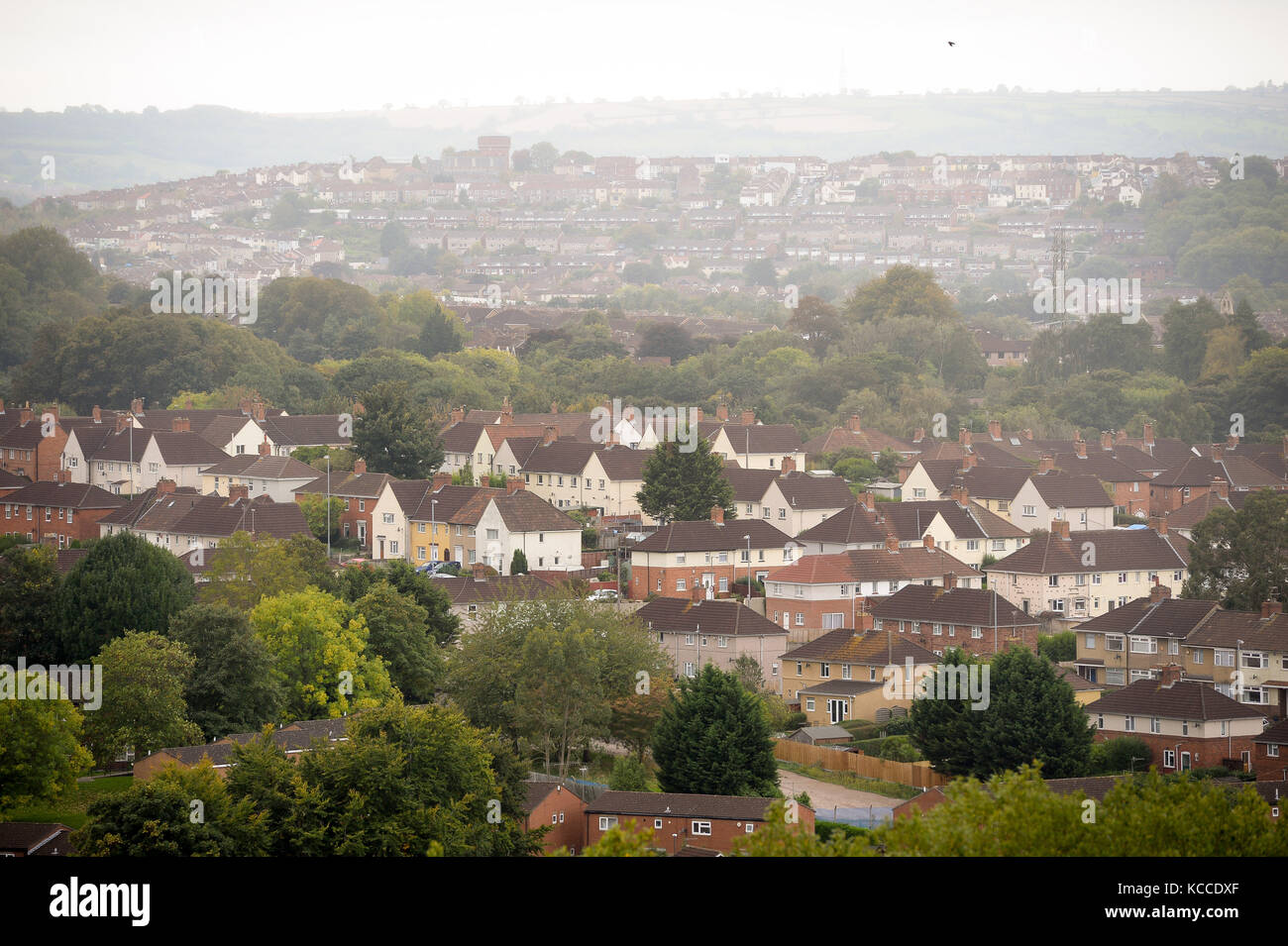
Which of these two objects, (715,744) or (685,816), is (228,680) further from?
(685,816)

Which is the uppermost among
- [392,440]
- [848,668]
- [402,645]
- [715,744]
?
[392,440]

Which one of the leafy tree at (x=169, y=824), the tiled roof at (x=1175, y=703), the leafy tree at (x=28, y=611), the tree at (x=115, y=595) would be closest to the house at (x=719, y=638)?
the tiled roof at (x=1175, y=703)

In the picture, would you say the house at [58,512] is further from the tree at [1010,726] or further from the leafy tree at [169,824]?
the leafy tree at [169,824]

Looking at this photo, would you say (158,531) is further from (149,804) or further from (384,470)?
(149,804)

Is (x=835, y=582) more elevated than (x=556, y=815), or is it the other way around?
(x=835, y=582)

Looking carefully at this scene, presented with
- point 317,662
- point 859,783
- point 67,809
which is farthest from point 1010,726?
point 67,809

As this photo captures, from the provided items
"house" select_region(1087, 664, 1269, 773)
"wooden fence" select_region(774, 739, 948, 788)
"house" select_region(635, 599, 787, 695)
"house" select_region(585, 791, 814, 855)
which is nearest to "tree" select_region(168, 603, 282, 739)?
"house" select_region(585, 791, 814, 855)

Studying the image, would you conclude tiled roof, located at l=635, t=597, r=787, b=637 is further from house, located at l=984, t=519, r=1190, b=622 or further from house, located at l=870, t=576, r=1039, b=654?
house, located at l=984, t=519, r=1190, b=622
